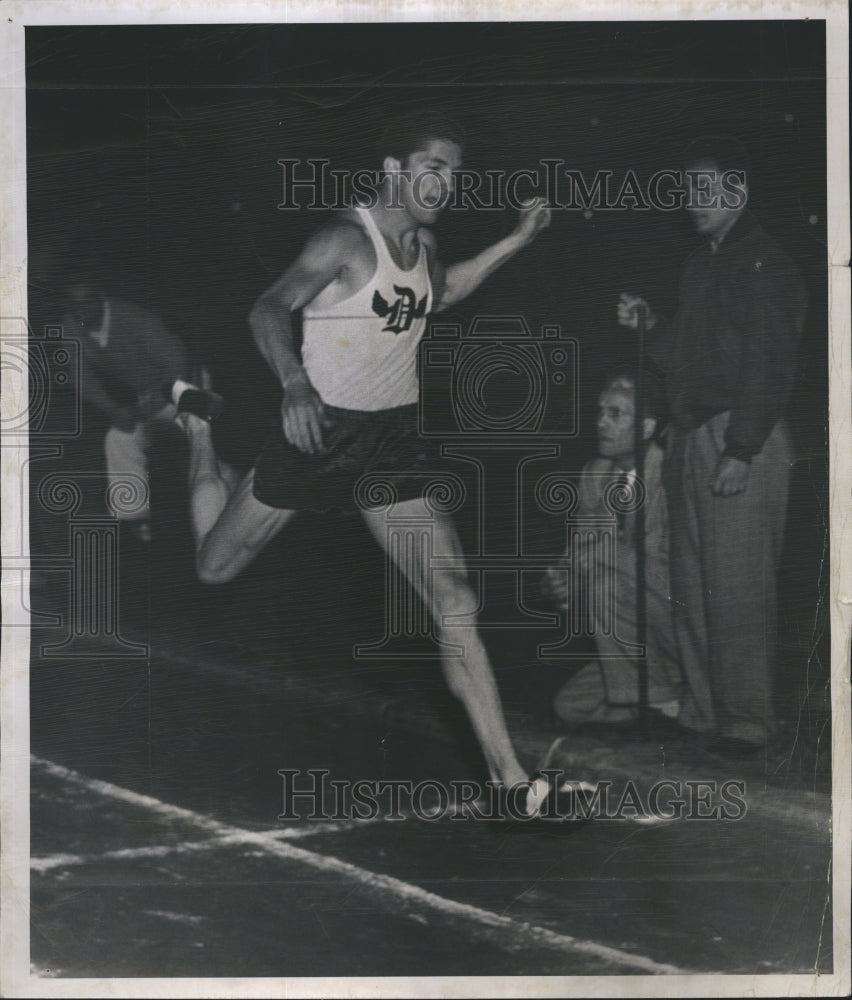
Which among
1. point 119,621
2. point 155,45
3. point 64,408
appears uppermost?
point 155,45

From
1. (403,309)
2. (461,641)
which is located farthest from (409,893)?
(403,309)

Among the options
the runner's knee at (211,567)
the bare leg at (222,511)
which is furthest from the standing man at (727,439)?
the runner's knee at (211,567)

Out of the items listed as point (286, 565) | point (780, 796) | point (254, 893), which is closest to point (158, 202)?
point (286, 565)

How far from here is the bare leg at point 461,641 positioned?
3080 mm

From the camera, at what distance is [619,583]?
10.1 ft

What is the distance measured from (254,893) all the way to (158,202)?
228 centimetres

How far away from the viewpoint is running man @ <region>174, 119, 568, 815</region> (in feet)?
10.1

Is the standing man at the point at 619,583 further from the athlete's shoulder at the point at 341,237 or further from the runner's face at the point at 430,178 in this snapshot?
the athlete's shoulder at the point at 341,237

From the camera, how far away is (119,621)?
310cm

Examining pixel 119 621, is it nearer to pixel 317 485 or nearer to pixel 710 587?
pixel 317 485

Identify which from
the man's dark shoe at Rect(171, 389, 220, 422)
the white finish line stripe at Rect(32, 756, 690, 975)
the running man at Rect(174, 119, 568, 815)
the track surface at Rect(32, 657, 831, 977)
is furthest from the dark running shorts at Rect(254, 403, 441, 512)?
the white finish line stripe at Rect(32, 756, 690, 975)

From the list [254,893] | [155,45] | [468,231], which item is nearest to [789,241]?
[468,231]

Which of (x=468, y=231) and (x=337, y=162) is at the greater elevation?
(x=337, y=162)

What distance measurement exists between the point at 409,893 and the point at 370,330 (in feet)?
6.03
